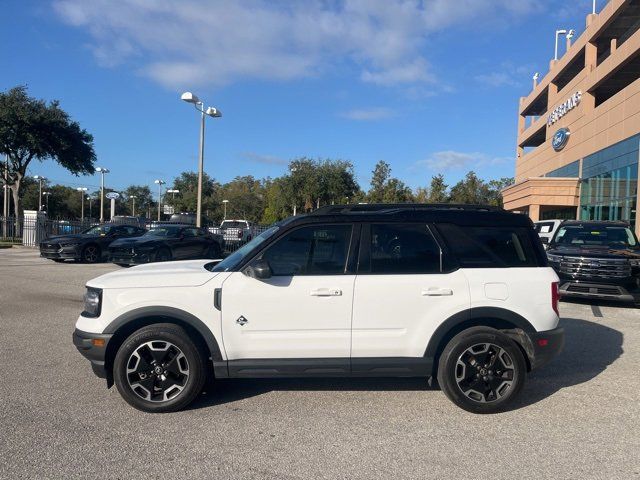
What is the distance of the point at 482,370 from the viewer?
4.61 meters

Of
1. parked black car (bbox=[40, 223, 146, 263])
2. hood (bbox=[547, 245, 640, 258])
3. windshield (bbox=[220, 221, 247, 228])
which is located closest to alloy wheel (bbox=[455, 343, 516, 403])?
hood (bbox=[547, 245, 640, 258])

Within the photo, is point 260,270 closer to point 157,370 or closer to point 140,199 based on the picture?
point 157,370

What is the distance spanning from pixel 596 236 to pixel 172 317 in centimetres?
1060

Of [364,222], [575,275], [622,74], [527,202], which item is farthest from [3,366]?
[527,202]

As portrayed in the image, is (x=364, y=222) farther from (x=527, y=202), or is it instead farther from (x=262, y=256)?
(x=527, y=202)

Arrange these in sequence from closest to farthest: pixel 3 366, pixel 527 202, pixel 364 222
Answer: pixel 364 222 < pixel 3 366 < pixel 527 202

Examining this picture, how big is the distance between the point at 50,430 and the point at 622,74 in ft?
118

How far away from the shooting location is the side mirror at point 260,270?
4.34 meters

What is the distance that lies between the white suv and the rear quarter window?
1cm

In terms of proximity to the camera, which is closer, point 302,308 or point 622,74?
point 302,308

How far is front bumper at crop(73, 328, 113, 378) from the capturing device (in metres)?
4.46

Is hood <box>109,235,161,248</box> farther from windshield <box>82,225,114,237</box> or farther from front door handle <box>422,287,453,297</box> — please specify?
front door handle <box>422,287,453,297</box>

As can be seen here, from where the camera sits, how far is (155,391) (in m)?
4.49

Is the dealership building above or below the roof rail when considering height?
above
